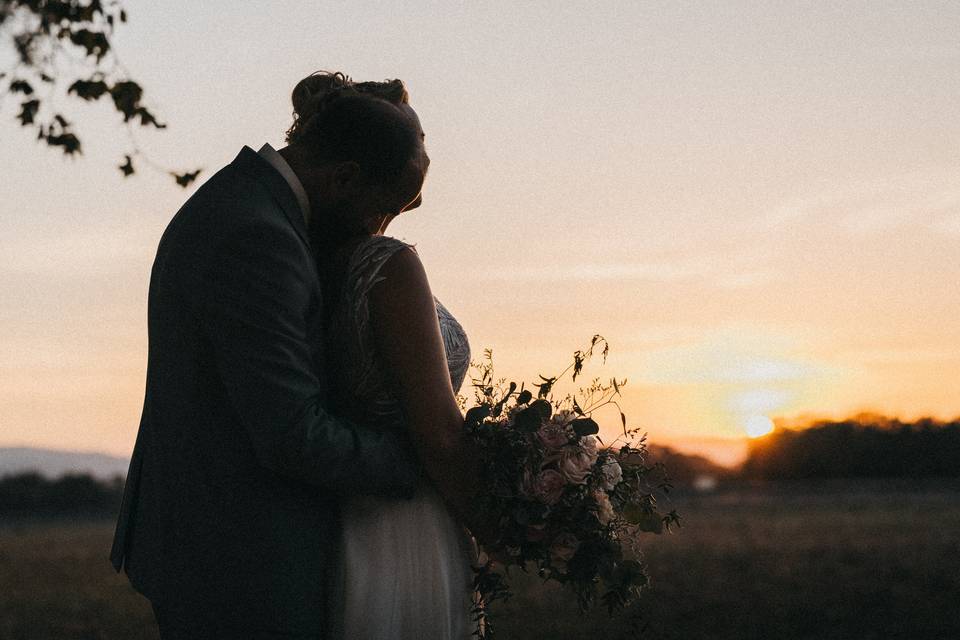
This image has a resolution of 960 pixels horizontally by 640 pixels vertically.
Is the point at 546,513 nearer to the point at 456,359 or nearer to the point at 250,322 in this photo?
the point at 456,359

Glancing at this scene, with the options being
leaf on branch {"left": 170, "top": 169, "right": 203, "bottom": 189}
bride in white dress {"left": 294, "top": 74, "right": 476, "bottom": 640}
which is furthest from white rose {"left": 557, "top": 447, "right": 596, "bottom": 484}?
leaf on branch {"left": 170, "top": 169, "right": 203, "bottom": 189}

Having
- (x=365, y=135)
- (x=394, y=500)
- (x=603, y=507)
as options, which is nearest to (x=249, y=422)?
(x=394, y=500)

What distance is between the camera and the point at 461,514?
11.3 feet

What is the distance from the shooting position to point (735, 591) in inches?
474

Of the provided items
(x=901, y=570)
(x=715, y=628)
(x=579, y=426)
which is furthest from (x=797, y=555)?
(x=579, y=426)

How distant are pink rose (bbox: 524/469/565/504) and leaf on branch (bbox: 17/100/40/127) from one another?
5.93 meters

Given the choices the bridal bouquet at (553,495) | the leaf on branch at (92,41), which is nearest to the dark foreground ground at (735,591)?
the leaf on branch at (92,41)

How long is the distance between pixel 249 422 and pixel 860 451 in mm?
24025

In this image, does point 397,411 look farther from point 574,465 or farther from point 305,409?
point 574,465

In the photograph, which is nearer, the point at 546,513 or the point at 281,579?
the point at 281,579

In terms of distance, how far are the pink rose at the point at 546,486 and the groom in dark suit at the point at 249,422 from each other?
35cm

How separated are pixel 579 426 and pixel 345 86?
1.25 m

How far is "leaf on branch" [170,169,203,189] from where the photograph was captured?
7660 mm

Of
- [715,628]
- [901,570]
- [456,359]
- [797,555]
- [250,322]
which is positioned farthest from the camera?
[797,555]
